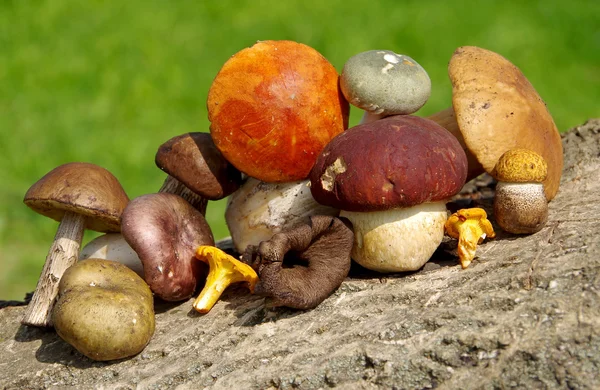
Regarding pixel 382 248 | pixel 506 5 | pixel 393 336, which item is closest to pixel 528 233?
pixel 382 248

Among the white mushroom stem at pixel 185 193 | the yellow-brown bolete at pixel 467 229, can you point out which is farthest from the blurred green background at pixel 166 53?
the yellow-brown bolete at pixel 467 229

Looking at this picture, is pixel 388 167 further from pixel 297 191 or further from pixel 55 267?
pixel 55 267

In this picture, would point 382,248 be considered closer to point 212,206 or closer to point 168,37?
point 212,206

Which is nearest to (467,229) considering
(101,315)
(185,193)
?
(185,193)

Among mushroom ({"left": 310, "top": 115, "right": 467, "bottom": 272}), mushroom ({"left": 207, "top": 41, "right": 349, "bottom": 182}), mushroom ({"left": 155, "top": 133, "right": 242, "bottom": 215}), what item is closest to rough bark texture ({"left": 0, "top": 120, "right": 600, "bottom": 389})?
mushroom ({"left": 310, "top": 115, "right": 467, "bottom": 272})

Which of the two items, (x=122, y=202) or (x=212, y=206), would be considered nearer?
(x=122, y=202)

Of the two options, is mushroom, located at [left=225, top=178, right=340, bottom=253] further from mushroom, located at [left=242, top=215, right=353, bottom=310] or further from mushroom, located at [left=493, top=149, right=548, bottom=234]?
mushroom, located at [left=493, top=149, right=548, bottom=234]

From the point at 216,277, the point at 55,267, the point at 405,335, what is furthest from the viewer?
the point at 55,267
